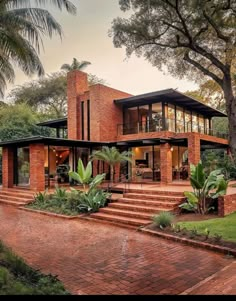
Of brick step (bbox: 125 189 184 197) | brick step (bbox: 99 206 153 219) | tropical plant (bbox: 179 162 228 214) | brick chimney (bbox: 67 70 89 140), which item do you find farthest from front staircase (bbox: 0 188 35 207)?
tropical plant (bbox: 179 162 228 214)

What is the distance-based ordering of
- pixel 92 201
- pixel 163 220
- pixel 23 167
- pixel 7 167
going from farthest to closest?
1. pixel 23 167
2. pixel 7 167
3. pixel 92 201
4. pixel 163 220

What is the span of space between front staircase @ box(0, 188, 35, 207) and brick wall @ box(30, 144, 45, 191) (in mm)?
588

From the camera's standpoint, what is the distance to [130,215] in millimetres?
11195

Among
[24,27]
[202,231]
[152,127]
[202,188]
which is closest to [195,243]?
[202,231]

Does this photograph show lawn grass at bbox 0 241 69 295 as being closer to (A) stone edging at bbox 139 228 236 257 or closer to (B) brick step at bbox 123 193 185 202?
(A) stone edging at bbox 139 228 236 257

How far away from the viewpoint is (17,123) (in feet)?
103

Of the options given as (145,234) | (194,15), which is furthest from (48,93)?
(145,234)

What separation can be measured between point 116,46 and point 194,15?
607cm

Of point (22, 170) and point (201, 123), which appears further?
point (201, 123)

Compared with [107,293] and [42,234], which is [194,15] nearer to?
[42,234]

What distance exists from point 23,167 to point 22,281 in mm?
16623

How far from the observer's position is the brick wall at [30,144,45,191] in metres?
17.0

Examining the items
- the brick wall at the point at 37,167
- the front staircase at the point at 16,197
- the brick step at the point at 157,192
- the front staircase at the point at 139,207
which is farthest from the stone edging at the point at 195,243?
the brick wall at the point at 37,167

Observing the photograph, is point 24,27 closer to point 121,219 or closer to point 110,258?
point 121,219
